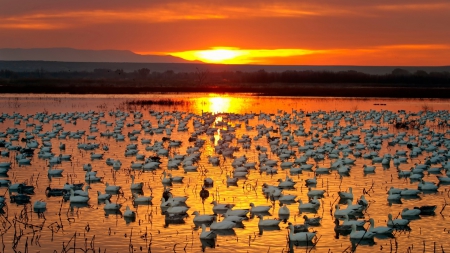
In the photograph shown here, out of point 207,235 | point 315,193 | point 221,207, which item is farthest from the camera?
point 315,193

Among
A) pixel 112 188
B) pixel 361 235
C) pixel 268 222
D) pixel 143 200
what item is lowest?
pixel 361 235

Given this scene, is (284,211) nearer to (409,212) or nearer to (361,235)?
(361,235)

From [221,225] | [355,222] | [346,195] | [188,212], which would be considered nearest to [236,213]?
[221,225]

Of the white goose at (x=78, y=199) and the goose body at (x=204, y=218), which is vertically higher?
the white goose at (x=78, y=199)

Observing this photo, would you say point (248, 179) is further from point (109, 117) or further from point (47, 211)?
point (109, 117)

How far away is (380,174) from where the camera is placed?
2305 cm

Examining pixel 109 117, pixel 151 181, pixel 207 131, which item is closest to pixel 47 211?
pixel 151 181

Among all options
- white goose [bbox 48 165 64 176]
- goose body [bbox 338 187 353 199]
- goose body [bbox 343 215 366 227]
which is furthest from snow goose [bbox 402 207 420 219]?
white goose [bbox 48 165 64 176]

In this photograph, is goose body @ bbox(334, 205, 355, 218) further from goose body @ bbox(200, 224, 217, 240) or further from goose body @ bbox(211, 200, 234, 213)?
goose body @ bbox(200, 224, 217, 240)

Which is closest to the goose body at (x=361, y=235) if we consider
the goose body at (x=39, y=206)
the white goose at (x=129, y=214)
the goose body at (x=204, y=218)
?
the goose body at (x=204, y=218)

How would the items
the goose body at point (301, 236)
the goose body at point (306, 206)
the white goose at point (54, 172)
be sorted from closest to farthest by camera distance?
the goose body at point (301, 236) < the goose body at point (306, 206) < the white goose at point (54, 172)

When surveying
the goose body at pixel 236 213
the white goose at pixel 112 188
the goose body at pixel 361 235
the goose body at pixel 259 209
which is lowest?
the goose body at pixel 361 235

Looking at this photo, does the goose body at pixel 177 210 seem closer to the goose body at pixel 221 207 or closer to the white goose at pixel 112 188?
the goose body at pixel 221 207

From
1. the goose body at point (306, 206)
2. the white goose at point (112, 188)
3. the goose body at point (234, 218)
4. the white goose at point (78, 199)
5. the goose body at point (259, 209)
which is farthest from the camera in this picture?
the white goose at point (112, 188)
